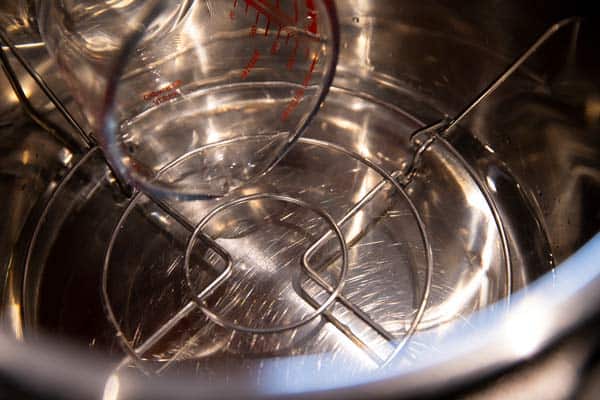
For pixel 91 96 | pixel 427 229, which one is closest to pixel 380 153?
pixel 427 229

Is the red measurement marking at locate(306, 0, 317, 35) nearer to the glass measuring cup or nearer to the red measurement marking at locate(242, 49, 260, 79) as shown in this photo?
the glass measuring cup

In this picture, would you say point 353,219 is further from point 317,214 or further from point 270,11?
point 270,11

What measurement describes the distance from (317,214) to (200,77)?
0.22m

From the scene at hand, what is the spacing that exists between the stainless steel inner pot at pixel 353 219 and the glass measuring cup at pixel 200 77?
42 mm

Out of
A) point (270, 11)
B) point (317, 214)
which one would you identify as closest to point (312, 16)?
point (270, 11)

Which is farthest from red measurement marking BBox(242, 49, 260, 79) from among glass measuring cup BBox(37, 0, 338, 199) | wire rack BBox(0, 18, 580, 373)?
wire rack BBox(0, 18, 580, 373)

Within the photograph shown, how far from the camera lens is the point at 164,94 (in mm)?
696

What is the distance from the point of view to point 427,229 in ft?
2.10

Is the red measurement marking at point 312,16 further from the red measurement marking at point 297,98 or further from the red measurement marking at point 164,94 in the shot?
the red measurement marking at point 164,94

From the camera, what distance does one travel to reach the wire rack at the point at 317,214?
564 millimetres

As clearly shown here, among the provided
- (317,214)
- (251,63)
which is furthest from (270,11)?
(317,214)

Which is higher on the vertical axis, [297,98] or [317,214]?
[297,98]

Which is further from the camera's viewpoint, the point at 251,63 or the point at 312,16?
the point at 251,63

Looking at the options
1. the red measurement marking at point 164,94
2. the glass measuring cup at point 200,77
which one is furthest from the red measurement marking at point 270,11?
the red measurement marking at point 164,94
